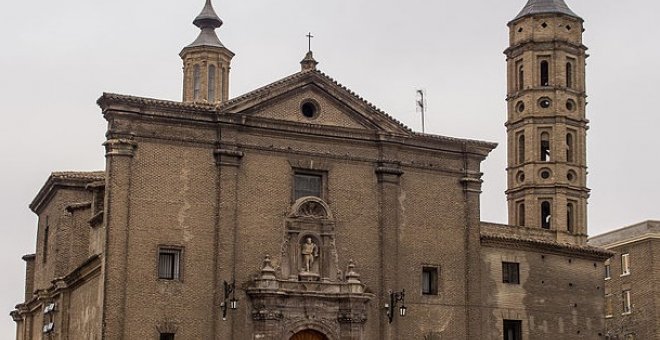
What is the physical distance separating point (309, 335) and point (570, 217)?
17.7 metres

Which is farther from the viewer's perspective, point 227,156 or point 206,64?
point 206,64

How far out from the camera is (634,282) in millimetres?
69688

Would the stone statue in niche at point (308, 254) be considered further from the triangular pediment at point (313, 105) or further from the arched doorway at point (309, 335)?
the triangular pediment at point (313, 105)

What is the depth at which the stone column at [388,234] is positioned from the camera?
43.8 metres

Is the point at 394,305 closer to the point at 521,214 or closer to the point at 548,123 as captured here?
the point at 521,214

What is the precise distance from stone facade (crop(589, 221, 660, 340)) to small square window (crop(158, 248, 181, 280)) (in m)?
32.5

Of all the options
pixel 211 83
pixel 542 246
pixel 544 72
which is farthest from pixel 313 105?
pixel 211 83

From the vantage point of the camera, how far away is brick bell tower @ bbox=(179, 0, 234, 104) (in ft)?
234

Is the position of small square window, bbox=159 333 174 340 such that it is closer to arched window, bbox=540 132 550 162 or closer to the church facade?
the church facade

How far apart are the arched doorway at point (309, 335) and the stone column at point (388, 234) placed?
221 centimetres

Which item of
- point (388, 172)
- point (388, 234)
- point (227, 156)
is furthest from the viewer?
point (388, 172)

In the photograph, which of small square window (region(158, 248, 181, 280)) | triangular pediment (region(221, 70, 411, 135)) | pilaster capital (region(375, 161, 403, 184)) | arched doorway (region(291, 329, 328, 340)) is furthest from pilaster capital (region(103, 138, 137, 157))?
pilaster capital (region(375, 161, 403, 184))

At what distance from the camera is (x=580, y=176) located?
56.2 m

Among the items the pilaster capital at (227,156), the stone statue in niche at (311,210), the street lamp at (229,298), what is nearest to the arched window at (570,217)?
the stone statue in niche at (311,210)
